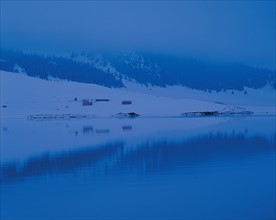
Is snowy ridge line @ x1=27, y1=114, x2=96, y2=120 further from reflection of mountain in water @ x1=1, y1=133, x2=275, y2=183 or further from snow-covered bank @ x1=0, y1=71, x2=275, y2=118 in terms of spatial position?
reflection of mountain in water @ x1=1, y1=133, x2=275, y2=183

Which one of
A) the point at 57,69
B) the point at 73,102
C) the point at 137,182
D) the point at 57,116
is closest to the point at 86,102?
the point at 73,102

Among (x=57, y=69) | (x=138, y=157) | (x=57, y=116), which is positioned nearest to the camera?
(x=138, y=157)

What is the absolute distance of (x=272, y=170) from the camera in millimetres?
16391

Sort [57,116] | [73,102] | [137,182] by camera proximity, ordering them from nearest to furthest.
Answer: [137,182]
[57,116]
[73,102]

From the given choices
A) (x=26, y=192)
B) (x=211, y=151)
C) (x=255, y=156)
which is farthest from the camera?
(x=211, y=151)

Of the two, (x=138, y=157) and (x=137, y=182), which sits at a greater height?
(x=138, y=157)

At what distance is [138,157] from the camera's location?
64.9 ft

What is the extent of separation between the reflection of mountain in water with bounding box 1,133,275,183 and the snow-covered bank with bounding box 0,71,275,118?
1720 inches

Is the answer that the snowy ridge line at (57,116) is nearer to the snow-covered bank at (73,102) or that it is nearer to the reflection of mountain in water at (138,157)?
the snow-covered bank at (73,102)

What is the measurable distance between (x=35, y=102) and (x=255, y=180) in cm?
6029

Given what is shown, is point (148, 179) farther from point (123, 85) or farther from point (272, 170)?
point (123, 85)

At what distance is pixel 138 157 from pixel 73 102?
54453 mm

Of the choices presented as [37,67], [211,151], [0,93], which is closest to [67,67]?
[37,67]

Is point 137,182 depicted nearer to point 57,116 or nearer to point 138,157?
point 138,157
